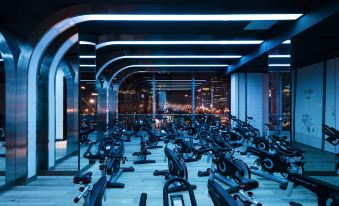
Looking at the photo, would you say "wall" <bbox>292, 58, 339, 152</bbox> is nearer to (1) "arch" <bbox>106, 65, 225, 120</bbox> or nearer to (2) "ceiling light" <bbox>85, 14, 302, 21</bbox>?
(1) "arch" <bbox>106, 65, 225, 120</bbox>

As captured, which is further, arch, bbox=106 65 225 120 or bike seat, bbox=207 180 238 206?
arch, bbox=106 65 225 120

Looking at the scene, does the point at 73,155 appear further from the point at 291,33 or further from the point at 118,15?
the point at 291,33

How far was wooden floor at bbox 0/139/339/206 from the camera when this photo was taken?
12.0 ft

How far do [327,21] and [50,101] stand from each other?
4.85 metres

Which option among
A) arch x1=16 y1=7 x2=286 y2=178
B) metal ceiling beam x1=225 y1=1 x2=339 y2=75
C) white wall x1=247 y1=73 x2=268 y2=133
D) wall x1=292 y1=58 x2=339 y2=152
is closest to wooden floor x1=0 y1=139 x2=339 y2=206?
arch x1=16 y1=7 x2=286 y2=178

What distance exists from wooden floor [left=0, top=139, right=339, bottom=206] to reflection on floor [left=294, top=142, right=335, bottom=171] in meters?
0.67

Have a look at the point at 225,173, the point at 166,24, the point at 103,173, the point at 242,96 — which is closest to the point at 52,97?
the point at 103,173

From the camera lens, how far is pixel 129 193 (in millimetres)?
4027

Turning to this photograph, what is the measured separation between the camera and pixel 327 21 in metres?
4.10

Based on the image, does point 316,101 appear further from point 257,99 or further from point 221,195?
point 221,195

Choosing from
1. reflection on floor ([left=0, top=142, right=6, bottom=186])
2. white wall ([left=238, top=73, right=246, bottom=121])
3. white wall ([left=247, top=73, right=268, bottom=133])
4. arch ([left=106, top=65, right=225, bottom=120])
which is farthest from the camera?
white wall ([left=238, top=73, right=246, bottom=121])

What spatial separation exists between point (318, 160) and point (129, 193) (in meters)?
4.45

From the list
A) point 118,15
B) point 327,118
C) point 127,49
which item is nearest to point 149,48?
point 127,49

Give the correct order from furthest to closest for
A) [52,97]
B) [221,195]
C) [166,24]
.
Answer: [52,97]
[166,24]
[221,195]
